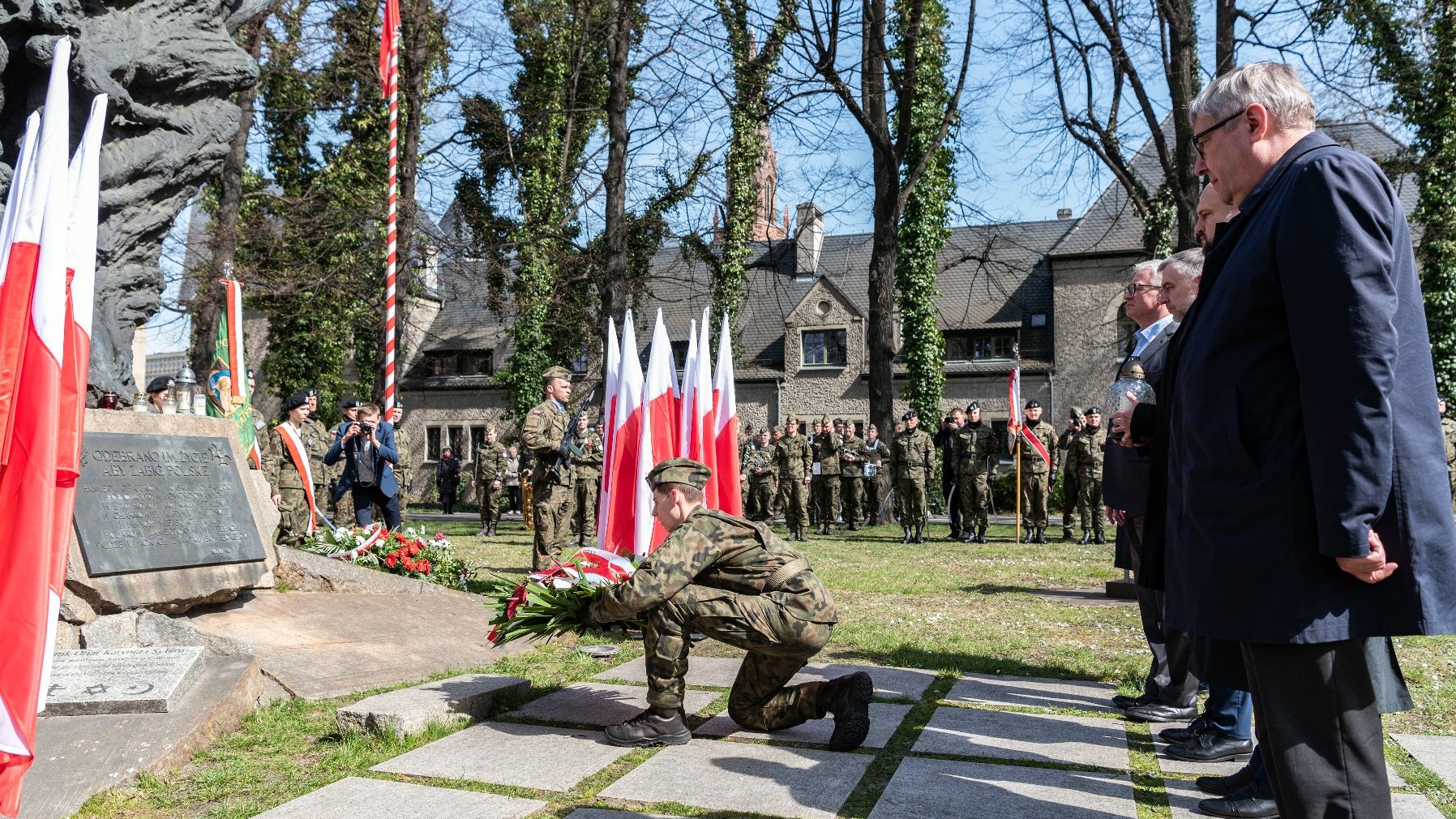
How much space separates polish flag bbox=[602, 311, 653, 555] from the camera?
8.38m

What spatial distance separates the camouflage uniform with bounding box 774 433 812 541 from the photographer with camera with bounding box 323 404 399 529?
806cm

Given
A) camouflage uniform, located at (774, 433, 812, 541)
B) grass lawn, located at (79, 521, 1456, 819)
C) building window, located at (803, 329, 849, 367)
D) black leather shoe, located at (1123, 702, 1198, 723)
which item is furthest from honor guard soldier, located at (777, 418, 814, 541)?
building window, located at (803, 329, 849, 367)

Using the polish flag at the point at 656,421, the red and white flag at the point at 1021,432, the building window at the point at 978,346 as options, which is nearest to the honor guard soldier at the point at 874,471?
the red and white flag at the point at 1021,432

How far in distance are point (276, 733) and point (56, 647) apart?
1.58 meters

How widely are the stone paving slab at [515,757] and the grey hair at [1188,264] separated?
9.78 ft

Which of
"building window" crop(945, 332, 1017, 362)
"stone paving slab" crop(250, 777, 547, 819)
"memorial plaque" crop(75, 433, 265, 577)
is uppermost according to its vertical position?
"building window" crop(945, 332, 1017, 362)

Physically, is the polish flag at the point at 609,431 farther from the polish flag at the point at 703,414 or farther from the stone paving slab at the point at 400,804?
the stone paving slab at the point at 400,804

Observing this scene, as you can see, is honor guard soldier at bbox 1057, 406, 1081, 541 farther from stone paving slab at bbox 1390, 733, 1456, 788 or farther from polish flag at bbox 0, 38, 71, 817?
polish flag at bbox 0, 38, 71, 817

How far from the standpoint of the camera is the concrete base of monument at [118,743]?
3541 millimetres

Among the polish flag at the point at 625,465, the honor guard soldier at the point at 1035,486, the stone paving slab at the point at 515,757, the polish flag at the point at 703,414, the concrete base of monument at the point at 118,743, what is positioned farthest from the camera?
the honor guard soldier at the point at 1035,486

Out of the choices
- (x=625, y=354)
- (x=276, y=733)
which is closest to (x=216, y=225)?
(x=625, y=354)

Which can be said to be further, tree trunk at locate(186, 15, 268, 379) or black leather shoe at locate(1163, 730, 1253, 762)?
tree trunk at locate(186, 15, 268, 379)

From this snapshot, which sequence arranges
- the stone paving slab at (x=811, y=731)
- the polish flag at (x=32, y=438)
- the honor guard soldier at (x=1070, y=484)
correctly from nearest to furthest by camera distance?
the polish flag at (x=32, y=438) < the stone paving slab at (x=811, y=731) < the honor guard soldier at (x=1070, y=484)

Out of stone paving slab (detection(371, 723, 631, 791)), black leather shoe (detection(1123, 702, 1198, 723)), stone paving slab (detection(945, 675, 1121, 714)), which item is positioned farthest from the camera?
stone paving slab (detection(945, 675, 1121, 714))
